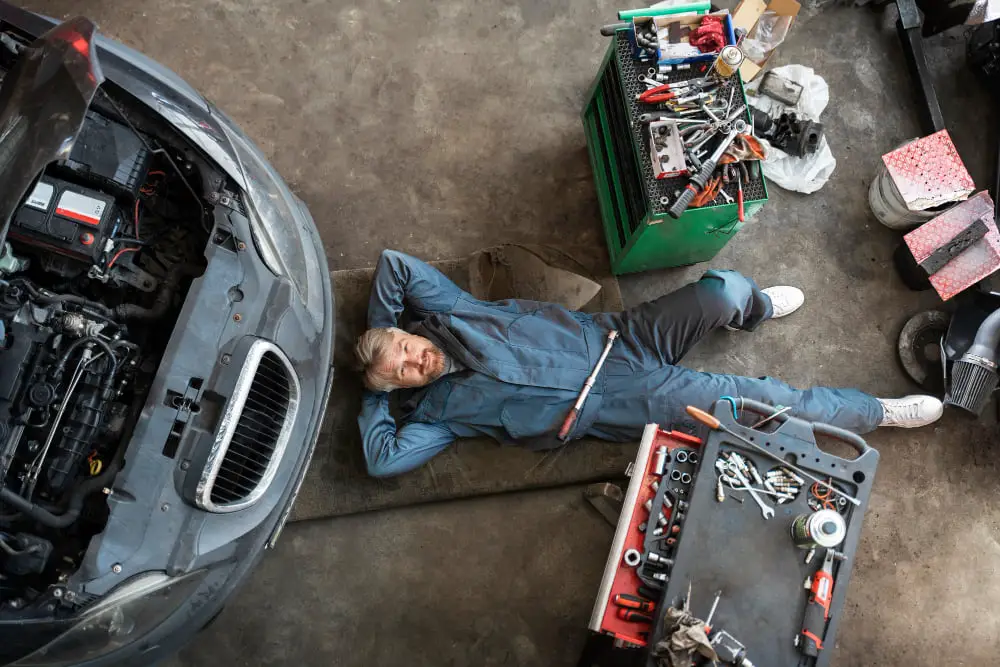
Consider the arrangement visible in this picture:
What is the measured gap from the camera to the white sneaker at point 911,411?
280 centimetres

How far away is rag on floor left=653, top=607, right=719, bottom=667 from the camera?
1847 mm

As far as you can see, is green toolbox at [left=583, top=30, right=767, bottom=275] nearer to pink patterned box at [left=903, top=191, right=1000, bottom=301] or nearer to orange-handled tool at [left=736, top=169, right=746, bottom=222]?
orange-handled tool at [left=736, top=169, right=746, bottom=222]

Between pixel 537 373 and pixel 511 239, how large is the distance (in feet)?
2.49

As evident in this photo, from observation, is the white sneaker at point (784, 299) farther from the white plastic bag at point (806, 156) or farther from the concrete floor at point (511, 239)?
the white plastic bag at point (806, 156)

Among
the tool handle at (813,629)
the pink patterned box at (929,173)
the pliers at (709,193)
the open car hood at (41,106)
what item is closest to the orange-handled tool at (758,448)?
the tool handle at (813,629)

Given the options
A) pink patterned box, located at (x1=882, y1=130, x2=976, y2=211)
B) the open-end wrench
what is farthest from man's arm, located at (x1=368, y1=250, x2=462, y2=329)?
pink patterned box, located at (x1=882, y1=130, x2=976, y2=211)

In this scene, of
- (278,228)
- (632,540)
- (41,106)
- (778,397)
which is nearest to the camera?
(41,106)

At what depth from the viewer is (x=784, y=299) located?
2932mm

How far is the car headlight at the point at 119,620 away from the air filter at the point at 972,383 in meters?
3.02

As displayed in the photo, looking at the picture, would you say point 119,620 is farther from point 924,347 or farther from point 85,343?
point 924,347

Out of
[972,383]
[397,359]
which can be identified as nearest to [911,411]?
[972,383]

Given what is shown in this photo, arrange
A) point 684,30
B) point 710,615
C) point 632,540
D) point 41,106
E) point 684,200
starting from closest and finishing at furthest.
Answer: point 41,106
point 710,615
point 632,540
point 684,200
point 684,30

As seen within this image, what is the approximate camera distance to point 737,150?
94.2 inches

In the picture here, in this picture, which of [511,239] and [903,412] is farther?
[511,239]
